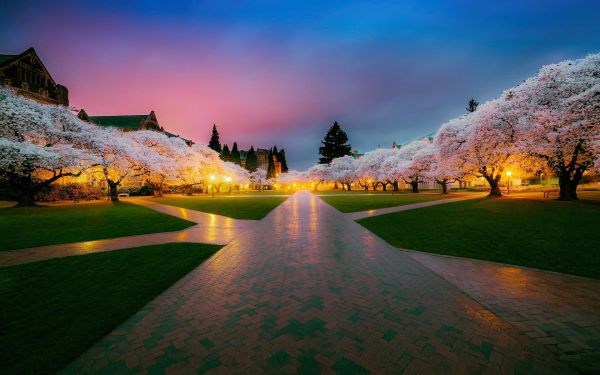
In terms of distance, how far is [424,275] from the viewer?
19.3ft

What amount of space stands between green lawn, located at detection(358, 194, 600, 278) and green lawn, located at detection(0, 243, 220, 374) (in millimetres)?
7617

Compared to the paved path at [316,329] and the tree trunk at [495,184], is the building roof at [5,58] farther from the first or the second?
the tree trunk at [495,184]

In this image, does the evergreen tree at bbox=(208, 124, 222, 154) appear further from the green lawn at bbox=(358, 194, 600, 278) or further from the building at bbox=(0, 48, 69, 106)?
the green lawn at bbox=(358, 194, 600, 278)

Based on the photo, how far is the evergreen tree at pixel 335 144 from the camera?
3511 inches

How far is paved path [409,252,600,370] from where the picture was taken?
11.1 ft

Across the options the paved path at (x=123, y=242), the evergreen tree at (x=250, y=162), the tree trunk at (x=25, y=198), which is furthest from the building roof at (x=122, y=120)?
the paved path at (x=123, y=242)

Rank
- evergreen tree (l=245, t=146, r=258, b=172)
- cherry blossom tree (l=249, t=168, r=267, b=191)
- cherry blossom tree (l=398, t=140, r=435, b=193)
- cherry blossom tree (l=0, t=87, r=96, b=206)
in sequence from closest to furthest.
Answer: cherry blossom tree (l=0, t=87, r=96, b=206) → cherry blossom tree (l=398, t=140, r=435, b=193) → cherry blossom tree (l=249, t=168, r=267, b=191) → evergreen tree (l=245, t=146, r=258, b=172)

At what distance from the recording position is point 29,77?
119 ft

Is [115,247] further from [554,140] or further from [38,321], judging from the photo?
[554,140]

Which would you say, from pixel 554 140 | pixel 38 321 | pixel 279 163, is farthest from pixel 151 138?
pixel 279 163

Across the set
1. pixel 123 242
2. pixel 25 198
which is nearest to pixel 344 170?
pixel 25 198

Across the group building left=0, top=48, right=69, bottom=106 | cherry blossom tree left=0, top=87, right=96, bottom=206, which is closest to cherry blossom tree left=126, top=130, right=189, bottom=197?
cherry blossom tree left=0, top=87, right=96, bottom=206

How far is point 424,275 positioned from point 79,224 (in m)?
16.5

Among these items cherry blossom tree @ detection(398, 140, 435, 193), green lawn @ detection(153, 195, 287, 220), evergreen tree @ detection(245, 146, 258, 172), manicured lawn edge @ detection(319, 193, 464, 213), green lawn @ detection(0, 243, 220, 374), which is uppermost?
evergreen tree @ detection(245, 146, 258, 172)
